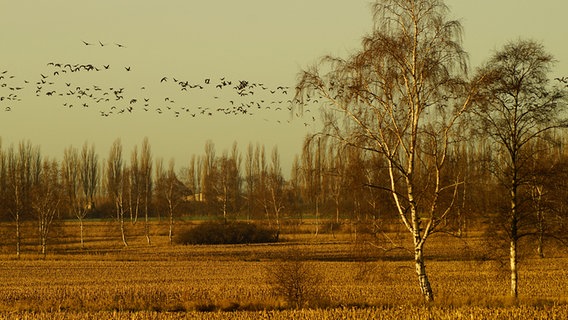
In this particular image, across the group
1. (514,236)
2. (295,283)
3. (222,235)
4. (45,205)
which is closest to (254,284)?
(295,283)

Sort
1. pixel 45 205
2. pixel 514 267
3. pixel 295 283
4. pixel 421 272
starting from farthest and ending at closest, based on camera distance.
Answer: pixel 45 205
pixel 514 267
pixel 295 283
pixel 421 272

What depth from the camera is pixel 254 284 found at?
34.0 metres

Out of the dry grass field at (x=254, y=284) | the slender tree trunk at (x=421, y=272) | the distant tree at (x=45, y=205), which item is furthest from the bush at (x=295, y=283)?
the distant tree at (x=45, y=205)

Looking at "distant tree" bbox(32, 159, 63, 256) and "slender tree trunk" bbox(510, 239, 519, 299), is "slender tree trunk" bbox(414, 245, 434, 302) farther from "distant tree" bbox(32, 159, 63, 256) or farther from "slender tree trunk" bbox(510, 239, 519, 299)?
"distant tree" bbox(32, 159, 63, 256)

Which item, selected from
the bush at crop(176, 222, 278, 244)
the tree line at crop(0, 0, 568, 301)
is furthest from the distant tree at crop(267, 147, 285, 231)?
the tree line at crop(0, 0, 568, 301)

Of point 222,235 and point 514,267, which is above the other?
point 514,267

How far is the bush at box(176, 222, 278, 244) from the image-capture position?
7331cm

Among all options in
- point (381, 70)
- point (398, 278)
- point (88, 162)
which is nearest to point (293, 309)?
point (381, 70)

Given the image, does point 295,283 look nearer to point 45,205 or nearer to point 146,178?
point 45,205

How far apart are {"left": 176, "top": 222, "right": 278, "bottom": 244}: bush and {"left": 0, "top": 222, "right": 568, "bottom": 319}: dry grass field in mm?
5650

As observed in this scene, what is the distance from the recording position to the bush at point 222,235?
73312 mm

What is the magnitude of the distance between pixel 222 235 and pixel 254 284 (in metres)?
40.0

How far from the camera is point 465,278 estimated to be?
120 feet

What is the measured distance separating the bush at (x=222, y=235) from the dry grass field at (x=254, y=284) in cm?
565
